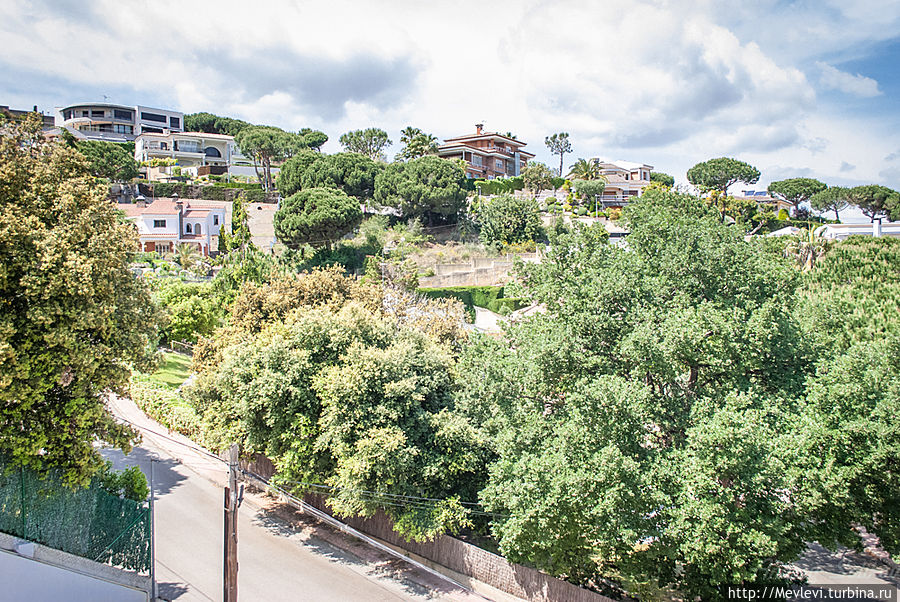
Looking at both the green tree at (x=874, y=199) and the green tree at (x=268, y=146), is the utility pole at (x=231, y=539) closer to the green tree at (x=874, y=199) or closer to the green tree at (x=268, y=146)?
the green tree at (x=268, y=146)

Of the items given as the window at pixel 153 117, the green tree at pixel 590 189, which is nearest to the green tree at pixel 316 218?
the green tree at pixel 590 189

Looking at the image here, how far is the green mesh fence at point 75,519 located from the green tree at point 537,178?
71652mm

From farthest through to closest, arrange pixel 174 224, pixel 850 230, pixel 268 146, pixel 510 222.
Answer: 1. pixel 268 146
2. pixel 174 224
3. pixel 510 222
4. pixel 850 230

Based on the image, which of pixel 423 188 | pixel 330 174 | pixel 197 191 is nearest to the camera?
pixel 423 188

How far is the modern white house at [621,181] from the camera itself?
9300 cm

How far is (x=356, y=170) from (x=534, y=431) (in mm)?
53872

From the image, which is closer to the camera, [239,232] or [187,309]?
[187,309]

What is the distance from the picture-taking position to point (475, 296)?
50.0 m

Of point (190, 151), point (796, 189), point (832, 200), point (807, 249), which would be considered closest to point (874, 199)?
point (832, 200)

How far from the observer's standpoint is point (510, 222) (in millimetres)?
63094

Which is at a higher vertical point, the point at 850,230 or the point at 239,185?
the point at 239,185

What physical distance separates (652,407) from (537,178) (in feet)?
231

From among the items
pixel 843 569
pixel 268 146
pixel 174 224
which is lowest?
pixel 843 569

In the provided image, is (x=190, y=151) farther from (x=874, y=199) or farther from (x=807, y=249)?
(x=874, y=199)
